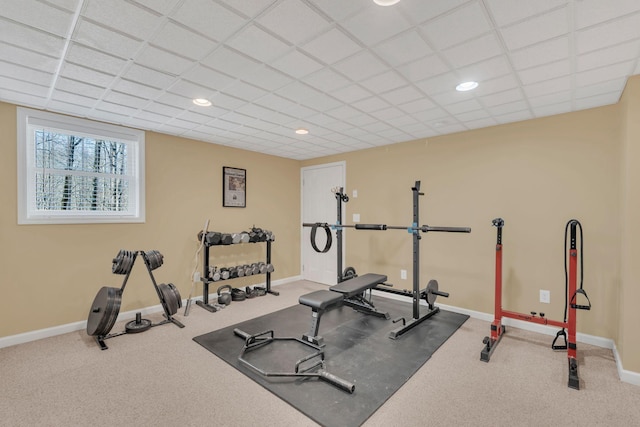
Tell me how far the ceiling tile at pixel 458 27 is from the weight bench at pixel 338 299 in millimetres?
2272

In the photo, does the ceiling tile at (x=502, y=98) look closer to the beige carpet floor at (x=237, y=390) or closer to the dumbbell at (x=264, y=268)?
the beige carpet floor at (x=237, y=390)

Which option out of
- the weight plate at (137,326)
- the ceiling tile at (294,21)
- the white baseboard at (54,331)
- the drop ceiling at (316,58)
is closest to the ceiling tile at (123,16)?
the drop ceiling at (316,58)

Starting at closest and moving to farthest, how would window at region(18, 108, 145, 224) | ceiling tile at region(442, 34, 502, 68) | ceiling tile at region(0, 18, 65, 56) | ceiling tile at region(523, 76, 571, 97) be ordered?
ceiling tile at region(0, 18, 65, 56), ceiling tile at region(442, 34, 502, 68), ceiling tile at region(523, 76, 571, 97), window at region(18, 108, 145, 224)

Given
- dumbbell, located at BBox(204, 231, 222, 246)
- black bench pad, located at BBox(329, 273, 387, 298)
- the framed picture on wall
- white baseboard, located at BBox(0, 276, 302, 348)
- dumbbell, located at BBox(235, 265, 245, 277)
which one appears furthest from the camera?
the framed picture on wall

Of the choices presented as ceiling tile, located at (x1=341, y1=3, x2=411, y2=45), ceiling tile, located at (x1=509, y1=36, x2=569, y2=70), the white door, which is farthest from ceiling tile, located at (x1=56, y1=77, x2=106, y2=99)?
the white door

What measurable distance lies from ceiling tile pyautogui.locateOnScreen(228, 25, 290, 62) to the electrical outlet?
361cm

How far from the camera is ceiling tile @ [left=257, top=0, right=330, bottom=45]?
1505 mm

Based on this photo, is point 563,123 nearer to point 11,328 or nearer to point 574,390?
point 574,390

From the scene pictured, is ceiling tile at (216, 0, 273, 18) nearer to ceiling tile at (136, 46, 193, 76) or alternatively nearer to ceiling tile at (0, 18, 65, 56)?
ceiling tile at (136, 46, 193, 76)

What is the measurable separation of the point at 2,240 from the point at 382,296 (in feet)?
15.3

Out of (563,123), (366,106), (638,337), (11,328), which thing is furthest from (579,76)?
(11,328)

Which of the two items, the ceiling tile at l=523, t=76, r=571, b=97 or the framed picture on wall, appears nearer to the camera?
the ceiling tile at l=523, t=76, r=571, b=97

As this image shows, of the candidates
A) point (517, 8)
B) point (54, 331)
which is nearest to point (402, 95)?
point (517, 8)

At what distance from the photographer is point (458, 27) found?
5.41 feet
